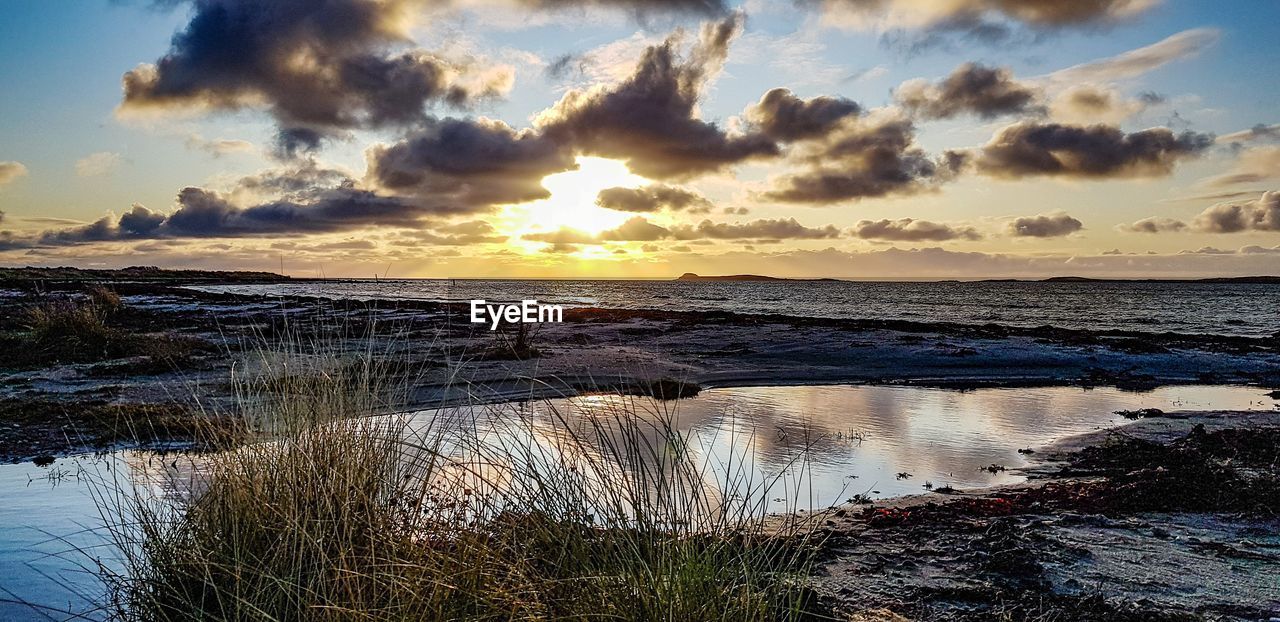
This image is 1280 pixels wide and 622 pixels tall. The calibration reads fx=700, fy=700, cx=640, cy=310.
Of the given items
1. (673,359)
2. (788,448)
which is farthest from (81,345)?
(788,448)

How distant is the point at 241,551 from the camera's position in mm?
4160

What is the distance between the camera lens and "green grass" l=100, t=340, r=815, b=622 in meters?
3.43

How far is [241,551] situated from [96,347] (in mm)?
19592

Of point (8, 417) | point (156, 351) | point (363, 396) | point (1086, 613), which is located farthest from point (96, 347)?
point (1086, 613)

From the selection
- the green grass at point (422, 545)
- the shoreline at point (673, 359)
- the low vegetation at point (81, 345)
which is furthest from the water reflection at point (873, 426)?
the low vegetation at point (81, 345)

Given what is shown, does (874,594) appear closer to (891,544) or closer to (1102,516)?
(891,544)

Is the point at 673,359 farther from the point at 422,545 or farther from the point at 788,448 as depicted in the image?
the point at 422,545

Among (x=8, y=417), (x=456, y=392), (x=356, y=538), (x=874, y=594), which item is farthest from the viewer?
(x=456, y=392)

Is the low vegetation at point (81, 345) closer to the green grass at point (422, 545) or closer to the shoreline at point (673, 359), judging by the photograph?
the shoreline at point (673, 359)

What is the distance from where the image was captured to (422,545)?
151 inches

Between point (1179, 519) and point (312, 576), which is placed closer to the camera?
point (312, 576)

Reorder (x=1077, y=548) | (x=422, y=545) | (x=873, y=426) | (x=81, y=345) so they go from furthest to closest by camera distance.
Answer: (x=81, y=345) → (x=873, y=426) → (x=1077, y=548) → (x=422, y=545)

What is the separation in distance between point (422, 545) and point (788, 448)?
720 centimetres

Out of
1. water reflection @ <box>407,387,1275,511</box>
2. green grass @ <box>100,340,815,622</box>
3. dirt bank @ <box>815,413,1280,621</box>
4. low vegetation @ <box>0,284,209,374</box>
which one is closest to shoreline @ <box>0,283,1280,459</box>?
low vegetation @ <box>0,284,209,374</box>
